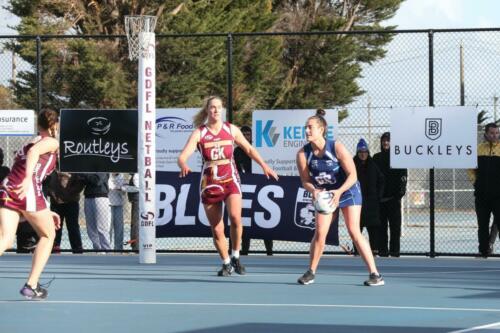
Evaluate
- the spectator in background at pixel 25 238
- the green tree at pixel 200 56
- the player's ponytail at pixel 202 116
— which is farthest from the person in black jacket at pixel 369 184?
the green tree at pixel 200 56

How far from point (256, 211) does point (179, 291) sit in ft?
19.1

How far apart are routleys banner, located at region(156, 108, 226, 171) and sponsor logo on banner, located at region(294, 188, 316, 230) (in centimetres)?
157

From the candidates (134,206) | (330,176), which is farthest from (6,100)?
(330,176)

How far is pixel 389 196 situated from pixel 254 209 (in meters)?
1.98

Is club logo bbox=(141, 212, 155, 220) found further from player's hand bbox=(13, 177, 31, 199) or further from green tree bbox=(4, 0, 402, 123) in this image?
green tree bbox=(4, 0, 402, 123)

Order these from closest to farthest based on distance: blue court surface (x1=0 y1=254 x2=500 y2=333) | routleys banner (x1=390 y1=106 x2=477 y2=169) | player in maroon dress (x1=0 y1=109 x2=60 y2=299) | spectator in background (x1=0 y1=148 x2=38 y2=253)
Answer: blue court surface (x1=0 y1=254 x2=500 y2=333) → player in maroon dress (x1=0 y1=109 x2=60 y2=299) → routleys banner (x1=390 y1=106 x2=477 y2=169) → spectator in background (x1=0 y1=148 x2=38 y2=253)

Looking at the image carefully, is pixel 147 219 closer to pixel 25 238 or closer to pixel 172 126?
pixel 172 126

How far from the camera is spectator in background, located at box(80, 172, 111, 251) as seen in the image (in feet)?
67.5

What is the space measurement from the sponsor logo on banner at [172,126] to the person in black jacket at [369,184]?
2.52m

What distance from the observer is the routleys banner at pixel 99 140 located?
1975 cm

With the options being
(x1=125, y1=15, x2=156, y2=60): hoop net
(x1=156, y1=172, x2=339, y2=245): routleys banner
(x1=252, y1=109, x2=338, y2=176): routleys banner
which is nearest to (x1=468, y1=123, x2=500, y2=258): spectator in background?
(x1=156, y1=172, x2=339, y2=245): routleys banner

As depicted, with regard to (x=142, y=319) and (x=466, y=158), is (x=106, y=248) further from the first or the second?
(x=142, y=319)

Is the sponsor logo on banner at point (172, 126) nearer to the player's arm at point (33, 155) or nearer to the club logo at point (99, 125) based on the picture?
the club logo at point (99, 125)

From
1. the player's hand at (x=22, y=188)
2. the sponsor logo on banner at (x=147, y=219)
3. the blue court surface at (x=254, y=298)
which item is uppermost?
the player's hand at (x=22, y=188)
